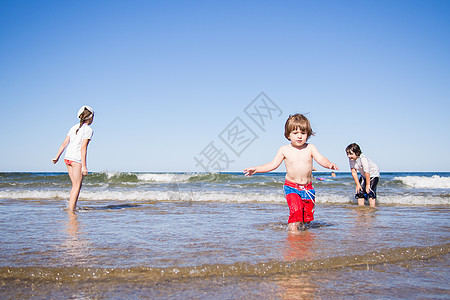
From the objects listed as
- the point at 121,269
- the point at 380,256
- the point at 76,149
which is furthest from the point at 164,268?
the point at 76,149

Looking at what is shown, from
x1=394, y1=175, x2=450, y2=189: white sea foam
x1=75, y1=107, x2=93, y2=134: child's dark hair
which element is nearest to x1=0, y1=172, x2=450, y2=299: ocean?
x1=75, y1=107, x2=93, y2=134: child's dark hair

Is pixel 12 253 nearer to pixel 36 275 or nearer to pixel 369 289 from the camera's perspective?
pixel 36 275

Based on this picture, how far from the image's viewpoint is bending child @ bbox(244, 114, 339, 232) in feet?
14.4

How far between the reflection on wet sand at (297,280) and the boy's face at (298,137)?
4.78 ft

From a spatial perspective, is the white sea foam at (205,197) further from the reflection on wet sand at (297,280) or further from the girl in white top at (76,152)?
the reflection on wet sand at (297,280)

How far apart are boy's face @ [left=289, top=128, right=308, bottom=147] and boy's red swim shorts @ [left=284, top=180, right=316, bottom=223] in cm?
51

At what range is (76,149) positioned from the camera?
625cm

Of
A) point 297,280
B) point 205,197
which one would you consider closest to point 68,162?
point 205,197

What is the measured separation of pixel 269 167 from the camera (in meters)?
4.45

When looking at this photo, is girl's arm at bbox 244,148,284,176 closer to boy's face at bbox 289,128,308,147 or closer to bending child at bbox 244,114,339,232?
bending child at bbox 244,114,339,232

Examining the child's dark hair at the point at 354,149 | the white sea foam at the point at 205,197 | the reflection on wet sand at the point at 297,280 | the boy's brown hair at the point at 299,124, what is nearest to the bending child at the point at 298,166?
the boy's brown hair at the point at 299,124

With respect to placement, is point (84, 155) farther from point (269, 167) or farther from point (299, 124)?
point (299, 124)

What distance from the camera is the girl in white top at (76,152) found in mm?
6204

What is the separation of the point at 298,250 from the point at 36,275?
78.3 inches
